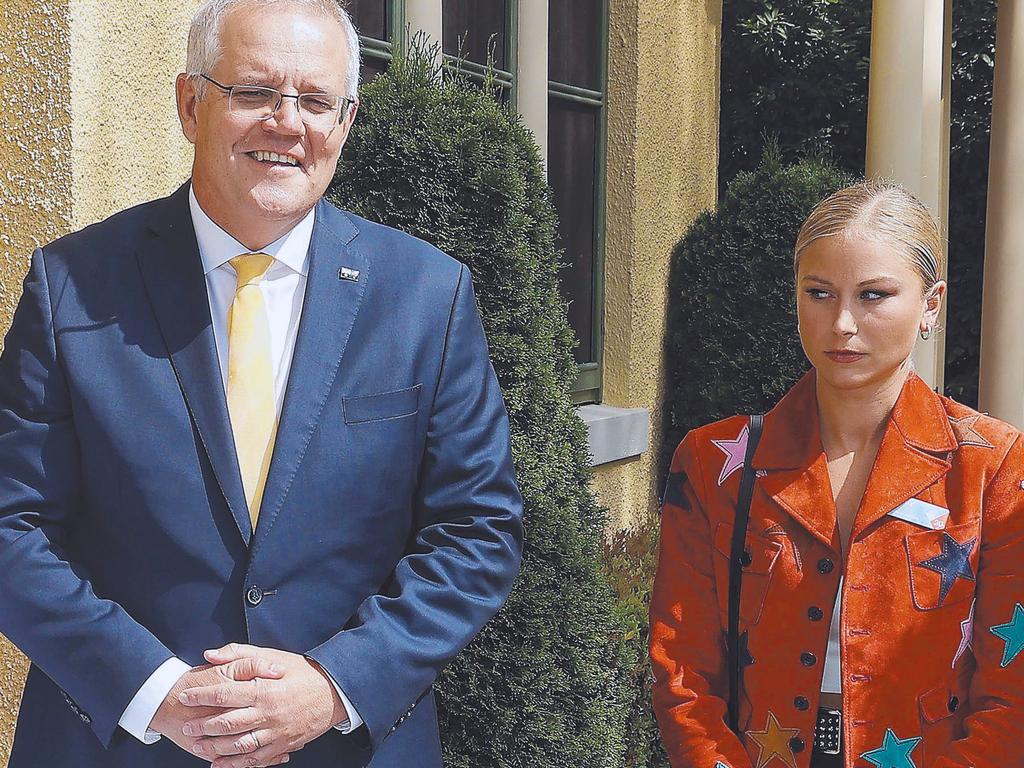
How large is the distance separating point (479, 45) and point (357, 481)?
4.32 m

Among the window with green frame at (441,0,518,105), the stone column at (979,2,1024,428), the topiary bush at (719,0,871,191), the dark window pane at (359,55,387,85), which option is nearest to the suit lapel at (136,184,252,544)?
the dark window pane at (359,55,387,85)

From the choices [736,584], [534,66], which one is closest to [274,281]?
[736,584]

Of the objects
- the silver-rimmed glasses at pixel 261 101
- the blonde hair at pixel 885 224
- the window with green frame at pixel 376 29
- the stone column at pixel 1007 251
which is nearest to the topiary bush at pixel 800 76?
the stone column at pixel 1007 251

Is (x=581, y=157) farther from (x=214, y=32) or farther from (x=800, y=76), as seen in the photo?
(x=800, y=76)

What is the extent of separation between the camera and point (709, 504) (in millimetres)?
2449

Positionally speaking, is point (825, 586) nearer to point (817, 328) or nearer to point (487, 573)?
point (817, 328)

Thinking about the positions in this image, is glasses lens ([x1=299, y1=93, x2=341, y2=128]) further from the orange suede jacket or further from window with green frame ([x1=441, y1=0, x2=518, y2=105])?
window with green frame ([x1=441, y1=0, x2=518, y2=105])

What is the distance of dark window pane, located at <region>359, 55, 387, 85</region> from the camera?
16.7 feet

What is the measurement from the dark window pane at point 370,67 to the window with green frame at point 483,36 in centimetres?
54

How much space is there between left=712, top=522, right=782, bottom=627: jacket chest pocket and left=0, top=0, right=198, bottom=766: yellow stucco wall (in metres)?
2.07

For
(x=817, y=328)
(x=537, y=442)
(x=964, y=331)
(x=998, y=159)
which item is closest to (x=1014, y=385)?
(x=998, y=159)

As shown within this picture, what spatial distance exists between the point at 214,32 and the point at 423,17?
9.73 feet

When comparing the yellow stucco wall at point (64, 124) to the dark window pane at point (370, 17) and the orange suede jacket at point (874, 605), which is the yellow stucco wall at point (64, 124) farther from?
the orange suede jacket at point (874, 605)

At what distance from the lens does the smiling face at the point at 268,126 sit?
2197 millimetres
